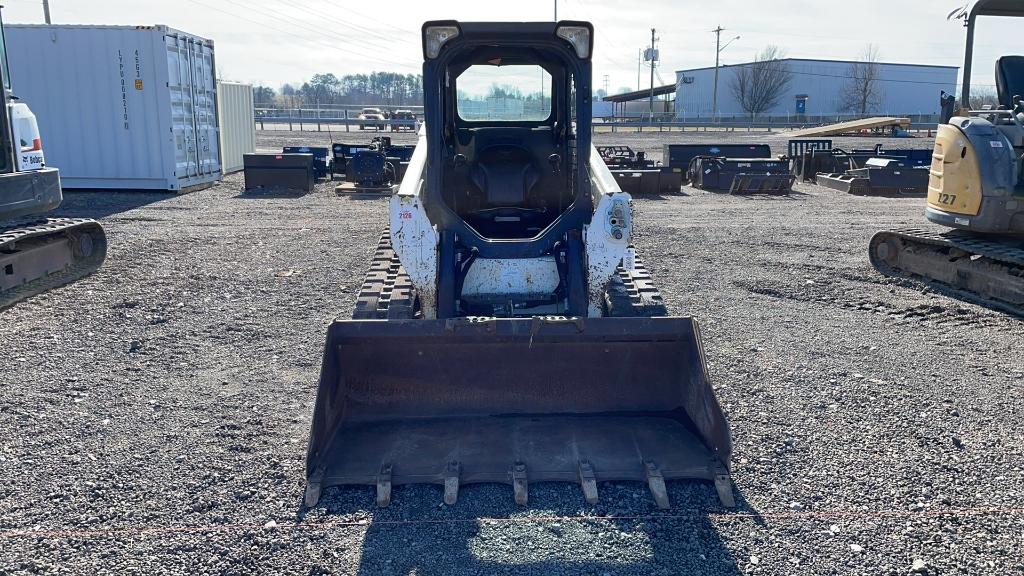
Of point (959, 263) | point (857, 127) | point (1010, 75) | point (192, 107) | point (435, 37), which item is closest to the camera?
point (435, 37)

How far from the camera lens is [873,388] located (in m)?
5.96

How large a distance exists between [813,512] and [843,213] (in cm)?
1304

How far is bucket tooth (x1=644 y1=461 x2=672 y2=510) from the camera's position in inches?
165

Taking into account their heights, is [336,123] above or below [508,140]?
above

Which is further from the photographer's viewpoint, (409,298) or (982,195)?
(982,195)

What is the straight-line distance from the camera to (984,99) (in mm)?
10906

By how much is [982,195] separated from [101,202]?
15.3 meters

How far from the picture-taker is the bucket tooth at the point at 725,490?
4.23 meters

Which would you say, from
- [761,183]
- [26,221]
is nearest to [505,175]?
[26,221]

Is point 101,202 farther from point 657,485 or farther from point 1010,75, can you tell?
point 1010,75

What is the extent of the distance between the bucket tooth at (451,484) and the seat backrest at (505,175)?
2.66 metres

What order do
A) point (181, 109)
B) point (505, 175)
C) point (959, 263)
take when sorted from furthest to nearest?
point (181, 109), point (959, 263), point (505, 175)

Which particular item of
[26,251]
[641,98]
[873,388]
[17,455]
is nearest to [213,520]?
[17,455]

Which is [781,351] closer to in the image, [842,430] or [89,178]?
[842,430]
